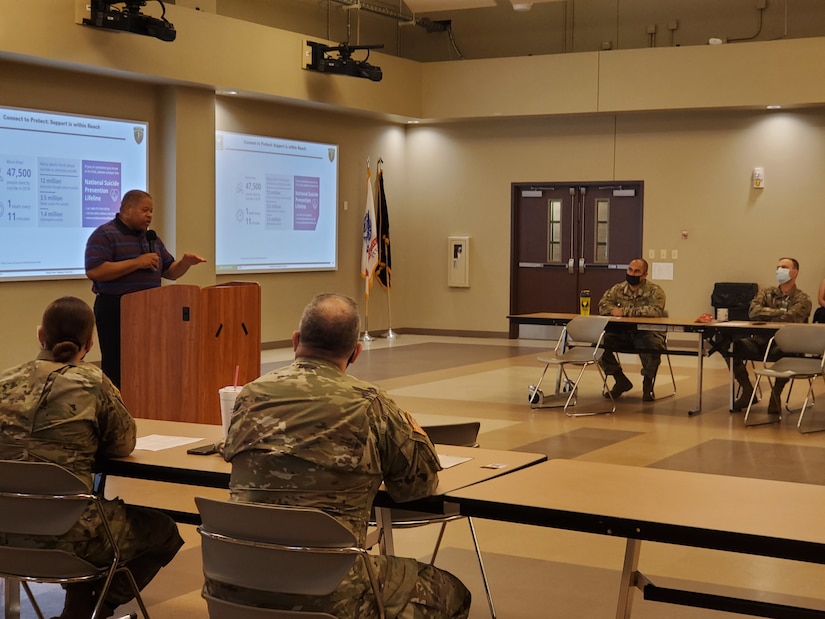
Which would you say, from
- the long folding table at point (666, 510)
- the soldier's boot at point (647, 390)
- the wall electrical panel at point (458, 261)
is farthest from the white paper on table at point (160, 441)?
the wall electrical panel at point (458, 261)

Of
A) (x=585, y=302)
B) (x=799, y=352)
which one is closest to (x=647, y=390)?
Answer: (x=799, y=352)

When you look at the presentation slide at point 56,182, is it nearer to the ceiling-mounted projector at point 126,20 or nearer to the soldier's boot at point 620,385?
the ceiling-mounted projector at point 126,20

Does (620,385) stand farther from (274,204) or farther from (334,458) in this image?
(334,458)

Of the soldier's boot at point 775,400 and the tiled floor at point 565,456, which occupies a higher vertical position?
the soldier's boot at point 775,400

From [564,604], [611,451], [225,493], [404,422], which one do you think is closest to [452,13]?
[611,451]

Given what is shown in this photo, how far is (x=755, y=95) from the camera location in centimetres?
1340

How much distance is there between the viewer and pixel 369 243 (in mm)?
15211

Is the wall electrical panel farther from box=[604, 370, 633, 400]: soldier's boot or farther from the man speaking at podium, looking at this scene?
the man speaking at podium

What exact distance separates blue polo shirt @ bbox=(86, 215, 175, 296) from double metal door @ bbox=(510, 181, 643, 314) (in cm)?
939

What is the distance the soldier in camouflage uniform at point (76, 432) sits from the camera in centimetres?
329

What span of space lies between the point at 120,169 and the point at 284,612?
31.9ft

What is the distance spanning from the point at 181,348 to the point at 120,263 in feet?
2.15

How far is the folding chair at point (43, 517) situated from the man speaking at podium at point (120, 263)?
10.8ft

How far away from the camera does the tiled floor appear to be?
4.38 meters
